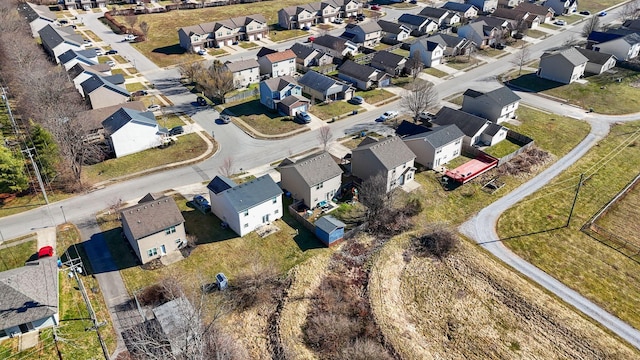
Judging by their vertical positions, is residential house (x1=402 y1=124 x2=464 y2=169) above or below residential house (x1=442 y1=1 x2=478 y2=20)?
below

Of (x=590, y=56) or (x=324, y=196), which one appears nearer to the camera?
(x=324, y=196)

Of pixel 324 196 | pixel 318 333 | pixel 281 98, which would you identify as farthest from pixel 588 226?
pixel 281 98

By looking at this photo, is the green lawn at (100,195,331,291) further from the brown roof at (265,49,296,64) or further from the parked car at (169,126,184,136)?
the brown roof at (265,49,296,64)

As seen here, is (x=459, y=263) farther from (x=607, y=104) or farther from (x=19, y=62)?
(x=19, y=62)

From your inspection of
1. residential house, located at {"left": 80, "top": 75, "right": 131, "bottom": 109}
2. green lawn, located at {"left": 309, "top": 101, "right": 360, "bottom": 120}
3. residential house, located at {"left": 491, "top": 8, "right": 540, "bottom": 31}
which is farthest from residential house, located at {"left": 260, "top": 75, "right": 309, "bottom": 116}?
residential house, located at {"left": 491, "top": 8, "right": 540, "bottom": 31}

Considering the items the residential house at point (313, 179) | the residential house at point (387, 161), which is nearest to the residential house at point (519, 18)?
the residential house at point (387, 161)

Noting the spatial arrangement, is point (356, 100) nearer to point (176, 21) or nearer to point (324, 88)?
point (324, 88)
